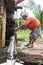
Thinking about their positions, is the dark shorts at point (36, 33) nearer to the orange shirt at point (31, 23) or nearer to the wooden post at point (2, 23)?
the orange shirt at point (31, 23)

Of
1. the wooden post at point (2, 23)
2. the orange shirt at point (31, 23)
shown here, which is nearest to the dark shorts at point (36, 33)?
the orange shirt at point (31, 23)

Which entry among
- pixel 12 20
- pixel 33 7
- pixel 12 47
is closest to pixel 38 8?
pixel 33 7

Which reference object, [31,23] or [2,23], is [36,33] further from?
[2,23]

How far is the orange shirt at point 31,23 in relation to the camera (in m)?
2.43

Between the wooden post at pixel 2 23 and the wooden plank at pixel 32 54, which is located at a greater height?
the wooden post at pixel 2 23

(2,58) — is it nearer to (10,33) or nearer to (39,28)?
(10,33)

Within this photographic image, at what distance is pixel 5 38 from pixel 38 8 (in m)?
0.39

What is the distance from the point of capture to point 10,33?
2453 mm

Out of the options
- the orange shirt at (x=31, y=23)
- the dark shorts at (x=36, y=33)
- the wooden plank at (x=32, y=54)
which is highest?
the orange shirt at (x=31, y=23)

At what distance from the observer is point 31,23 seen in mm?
2434

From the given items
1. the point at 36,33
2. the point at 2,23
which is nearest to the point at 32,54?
the point at 36,33

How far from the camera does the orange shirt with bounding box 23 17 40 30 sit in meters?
2.43

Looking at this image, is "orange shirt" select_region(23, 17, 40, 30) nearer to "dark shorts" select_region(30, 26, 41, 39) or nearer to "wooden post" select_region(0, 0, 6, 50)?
"dark shorts" select_region(30, 26, 41, 39)

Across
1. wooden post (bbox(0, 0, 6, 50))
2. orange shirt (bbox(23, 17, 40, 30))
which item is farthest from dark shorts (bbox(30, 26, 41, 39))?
wooden post (bbox(0, 0, 6, 50))
